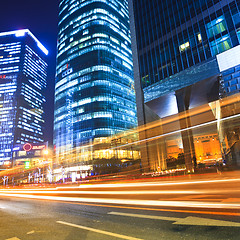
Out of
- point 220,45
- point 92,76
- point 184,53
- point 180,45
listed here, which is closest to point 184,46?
point 180,45

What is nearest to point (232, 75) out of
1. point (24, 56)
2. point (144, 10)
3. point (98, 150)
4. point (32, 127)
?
point (144, 10)

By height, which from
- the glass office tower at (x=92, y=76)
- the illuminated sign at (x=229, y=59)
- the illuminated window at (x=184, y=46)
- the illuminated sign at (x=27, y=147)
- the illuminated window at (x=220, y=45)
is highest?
the glass office tower at (x=92, y=76)

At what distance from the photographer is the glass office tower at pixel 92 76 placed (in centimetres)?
8094

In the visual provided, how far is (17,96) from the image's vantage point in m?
168

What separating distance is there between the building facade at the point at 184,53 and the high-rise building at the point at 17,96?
6012 inches

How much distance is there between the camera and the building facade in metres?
29.7

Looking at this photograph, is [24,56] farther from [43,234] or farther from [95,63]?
[43,234]

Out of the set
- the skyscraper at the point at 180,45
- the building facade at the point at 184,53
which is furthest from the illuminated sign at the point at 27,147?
the skyscraper at the point at 180,45

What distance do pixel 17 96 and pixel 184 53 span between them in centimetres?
17289

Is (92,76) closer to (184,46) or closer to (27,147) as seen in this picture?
(27,147)

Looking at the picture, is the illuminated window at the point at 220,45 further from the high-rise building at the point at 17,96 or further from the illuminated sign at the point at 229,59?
the high-rise building at the point at 17,96

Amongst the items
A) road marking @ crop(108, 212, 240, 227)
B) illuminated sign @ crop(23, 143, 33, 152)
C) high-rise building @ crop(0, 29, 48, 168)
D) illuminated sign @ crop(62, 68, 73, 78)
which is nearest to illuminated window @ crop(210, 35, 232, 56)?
road marking @ crop(108, 212, 240, 227)

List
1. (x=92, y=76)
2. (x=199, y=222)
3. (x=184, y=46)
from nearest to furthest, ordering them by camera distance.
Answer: (x=199, y=222)
(x=184, y=46)
(x=92, y=76)

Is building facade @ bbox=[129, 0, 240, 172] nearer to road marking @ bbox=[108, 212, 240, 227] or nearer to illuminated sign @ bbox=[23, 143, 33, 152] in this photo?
road marking @ bbox=[108, 212, 240, 227]
